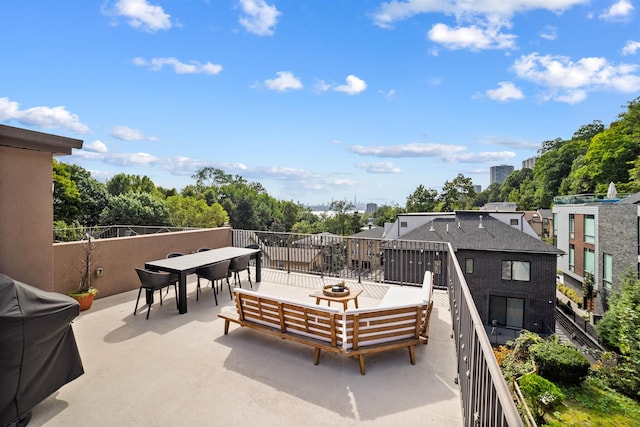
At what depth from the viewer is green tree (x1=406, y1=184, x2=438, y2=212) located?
2011 inches

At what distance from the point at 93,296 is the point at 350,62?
55.8 ft

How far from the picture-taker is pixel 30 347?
239 centimetres

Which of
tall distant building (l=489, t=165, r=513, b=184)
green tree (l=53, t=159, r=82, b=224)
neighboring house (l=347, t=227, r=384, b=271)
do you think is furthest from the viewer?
tall distant building (l=489, t=165, r=513, b=184)

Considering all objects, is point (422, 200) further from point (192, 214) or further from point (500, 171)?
point (500, 171)

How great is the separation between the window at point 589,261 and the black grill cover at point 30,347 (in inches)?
1065

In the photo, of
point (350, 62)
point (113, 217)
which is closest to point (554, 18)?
point (350, 62)

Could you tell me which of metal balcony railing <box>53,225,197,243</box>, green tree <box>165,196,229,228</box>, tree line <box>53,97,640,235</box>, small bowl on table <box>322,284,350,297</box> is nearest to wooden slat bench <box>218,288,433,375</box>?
small bowl on table <box>322,284,350,297</box>

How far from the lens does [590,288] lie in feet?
67.6

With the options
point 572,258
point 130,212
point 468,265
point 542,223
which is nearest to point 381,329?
point 468,265

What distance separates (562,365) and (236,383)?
11.4 meters

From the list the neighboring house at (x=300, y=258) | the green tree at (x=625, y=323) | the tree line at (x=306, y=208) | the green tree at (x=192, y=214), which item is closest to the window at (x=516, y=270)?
the green tree at (x=625, y=323)

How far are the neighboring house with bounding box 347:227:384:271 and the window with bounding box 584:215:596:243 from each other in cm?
2125

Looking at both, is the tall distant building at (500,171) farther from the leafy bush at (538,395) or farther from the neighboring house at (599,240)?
the leafy bush at (538,395)

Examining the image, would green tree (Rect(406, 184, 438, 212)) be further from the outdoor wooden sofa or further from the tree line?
the outdoor wooden sofa
